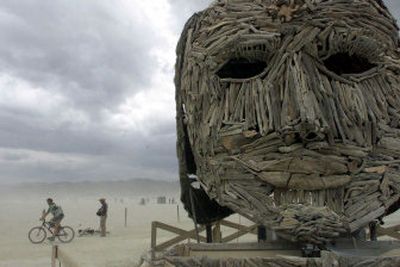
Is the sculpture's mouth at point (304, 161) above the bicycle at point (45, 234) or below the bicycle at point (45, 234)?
above

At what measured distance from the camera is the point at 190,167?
4008mm

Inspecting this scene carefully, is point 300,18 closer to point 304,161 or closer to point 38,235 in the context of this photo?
point 304,161

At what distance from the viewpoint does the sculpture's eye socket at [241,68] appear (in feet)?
10.9

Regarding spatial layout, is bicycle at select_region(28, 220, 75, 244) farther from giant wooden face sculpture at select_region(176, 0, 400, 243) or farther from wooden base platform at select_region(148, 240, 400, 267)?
wooden base platform at select_region(148, 240, 400, 267)

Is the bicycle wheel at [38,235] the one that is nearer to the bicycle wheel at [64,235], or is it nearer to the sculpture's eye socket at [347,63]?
the bicycle wheel at [64,235]

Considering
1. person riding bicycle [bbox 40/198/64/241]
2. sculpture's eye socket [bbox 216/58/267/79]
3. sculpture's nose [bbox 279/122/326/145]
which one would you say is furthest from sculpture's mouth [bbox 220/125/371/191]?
person riding bicycle [bbox 40/198/64/241]

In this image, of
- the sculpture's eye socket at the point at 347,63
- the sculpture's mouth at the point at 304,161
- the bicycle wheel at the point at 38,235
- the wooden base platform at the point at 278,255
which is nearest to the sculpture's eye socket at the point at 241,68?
the sculpture's eye socket at the point at 347,63

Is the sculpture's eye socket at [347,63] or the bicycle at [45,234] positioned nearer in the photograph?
the sculpture's eye socket at [347,63]

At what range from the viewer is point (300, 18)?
123 inches

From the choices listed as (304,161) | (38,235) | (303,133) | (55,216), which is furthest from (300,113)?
(38,235)

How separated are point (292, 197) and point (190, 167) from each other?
1.38 meters

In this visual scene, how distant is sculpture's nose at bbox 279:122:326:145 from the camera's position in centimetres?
275

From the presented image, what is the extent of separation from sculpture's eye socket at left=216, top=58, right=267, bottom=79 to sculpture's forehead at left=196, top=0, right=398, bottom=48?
0.19 m

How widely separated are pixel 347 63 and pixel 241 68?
77 cm
